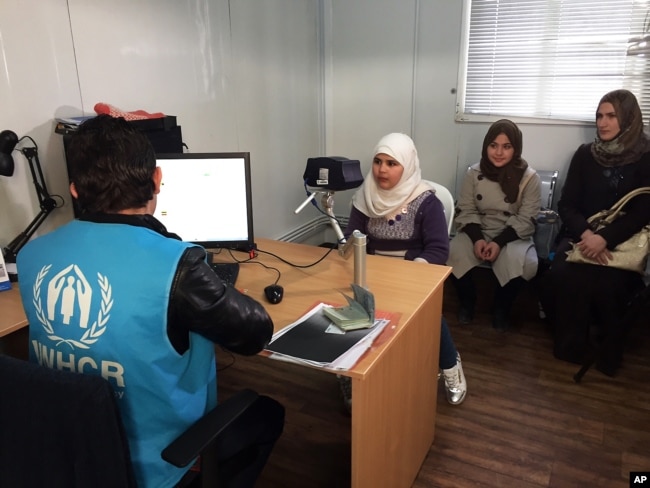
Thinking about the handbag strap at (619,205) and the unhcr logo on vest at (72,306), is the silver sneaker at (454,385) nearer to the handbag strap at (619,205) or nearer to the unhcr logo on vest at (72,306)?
the handbag strap at (619,205)

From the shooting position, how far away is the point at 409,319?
156 centimetres

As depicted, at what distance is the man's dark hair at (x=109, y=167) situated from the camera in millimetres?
1109

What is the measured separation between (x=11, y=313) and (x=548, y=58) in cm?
332

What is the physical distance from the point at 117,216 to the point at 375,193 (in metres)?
1.43

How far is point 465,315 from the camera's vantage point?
313 centimetres

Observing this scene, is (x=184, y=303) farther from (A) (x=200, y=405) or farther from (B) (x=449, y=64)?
(B) (x=449, y=64)

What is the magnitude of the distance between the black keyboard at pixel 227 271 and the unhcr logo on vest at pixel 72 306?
787 mm

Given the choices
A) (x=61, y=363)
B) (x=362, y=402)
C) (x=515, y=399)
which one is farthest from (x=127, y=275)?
(x=515, y=399)

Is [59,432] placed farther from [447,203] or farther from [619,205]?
[619,205]

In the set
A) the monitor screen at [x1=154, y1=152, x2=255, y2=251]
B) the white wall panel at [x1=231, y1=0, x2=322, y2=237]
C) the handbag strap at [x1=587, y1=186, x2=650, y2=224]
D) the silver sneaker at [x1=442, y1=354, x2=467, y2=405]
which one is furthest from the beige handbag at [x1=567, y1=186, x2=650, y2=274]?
the white wall panel at [x1=231, y1=0, x2=322, y2=237]

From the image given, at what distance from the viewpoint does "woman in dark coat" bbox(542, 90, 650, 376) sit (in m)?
2.59

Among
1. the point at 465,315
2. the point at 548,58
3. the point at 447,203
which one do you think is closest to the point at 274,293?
the point at 447,203

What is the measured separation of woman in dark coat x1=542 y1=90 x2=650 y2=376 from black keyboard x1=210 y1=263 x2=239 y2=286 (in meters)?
1.73

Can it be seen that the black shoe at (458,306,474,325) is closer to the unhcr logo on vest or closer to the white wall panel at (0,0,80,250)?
the white wall panel at (0,0,80,250)
